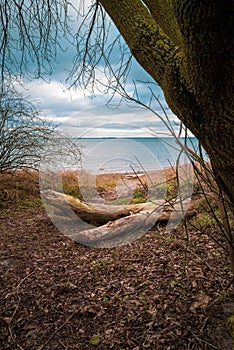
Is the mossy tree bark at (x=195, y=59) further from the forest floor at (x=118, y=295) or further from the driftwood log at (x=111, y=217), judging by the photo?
the driftwood log at (x=111, y=217)

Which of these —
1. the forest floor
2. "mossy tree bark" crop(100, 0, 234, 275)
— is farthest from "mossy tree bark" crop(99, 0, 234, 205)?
the forest floor

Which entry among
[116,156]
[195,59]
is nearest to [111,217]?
[116,156]

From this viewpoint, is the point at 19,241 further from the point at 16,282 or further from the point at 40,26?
the point at 40,26

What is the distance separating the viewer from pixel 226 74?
42.3 inches

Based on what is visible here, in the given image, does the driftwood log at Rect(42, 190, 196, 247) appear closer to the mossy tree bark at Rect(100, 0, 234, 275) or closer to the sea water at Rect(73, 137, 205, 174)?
the sea water at Rect(73, 137, 205, 174)

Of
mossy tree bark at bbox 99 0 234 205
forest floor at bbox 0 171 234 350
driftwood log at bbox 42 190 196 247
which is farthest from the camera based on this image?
driftwood log at bbox 42 190 196 247

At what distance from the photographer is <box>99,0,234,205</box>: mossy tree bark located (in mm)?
991

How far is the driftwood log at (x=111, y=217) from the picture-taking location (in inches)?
163

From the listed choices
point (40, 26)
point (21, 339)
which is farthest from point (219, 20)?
point (40, 26)

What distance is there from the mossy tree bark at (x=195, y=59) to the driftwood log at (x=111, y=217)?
7.57 ft

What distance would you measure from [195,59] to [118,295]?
2.21 metres

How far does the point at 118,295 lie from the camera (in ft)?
8.83

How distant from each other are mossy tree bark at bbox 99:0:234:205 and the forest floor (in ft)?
2.80

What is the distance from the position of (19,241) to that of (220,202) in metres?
3.22
